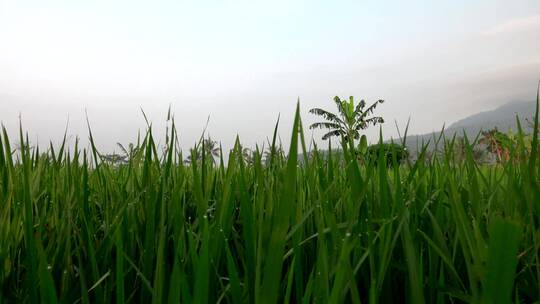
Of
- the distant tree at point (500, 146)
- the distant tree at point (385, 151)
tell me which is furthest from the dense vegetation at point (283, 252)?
the distant tree at point (500, 146)


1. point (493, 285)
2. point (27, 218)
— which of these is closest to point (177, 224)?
point (27, 218)

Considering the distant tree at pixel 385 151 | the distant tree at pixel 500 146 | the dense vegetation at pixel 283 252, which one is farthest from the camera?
the distant tree at pixel 500 146

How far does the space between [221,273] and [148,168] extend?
0.23 metres

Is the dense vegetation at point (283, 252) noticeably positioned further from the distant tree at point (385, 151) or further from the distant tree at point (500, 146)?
the distant tree at point (500, 146)

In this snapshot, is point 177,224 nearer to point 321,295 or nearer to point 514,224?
point 321,295

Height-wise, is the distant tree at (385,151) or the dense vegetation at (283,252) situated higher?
the distant tree at (385,151)

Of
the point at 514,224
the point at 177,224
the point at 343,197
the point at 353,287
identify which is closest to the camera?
the point at 514,224

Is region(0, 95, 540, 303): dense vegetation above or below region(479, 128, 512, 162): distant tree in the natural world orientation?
below

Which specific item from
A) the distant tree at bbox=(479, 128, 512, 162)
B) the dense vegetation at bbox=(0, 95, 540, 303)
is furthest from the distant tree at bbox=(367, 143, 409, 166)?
the distant tree at bbox=(479, 128, 512, 162)

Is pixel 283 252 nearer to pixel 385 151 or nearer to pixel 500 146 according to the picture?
pixel 385 151

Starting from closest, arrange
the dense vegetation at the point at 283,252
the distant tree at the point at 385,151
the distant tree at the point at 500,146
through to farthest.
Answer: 1. the dense vegetation at the point at 283,252
2. the distant tree at the point at 385,151
3. the distant tree at the point at 500,146

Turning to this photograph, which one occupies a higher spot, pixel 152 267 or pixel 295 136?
pixel 295 136

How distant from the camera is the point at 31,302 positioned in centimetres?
50

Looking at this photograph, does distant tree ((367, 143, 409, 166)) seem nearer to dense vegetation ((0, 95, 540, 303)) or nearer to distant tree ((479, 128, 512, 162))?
dense vegetation ((0, 95, 540, 303))
